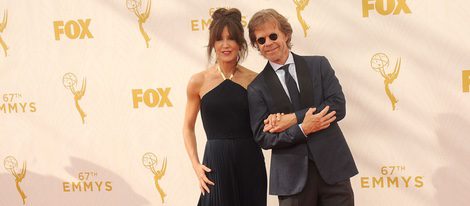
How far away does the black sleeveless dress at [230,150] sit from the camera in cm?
232

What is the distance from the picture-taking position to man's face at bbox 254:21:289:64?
7.00 feet

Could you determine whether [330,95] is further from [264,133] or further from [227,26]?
[227,26]

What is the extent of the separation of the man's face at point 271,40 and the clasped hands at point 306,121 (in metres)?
0.26

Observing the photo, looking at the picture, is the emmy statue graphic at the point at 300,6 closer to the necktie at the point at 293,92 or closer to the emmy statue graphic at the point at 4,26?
the necktie at the point at 293,92

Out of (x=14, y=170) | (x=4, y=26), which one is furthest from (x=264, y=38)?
(x=14, y=170)

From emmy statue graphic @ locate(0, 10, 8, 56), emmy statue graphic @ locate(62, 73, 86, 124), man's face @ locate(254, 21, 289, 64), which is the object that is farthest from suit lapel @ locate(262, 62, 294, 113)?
emmy statue graphic @ locate(0, 10, 8, 56)

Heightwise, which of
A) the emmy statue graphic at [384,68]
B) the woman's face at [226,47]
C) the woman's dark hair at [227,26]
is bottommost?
the emmy statue graphic at [384,68]

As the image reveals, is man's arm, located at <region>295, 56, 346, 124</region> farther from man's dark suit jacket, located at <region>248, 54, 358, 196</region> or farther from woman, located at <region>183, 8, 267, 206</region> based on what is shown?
woman, located at <region>183, 8, 267, 206</region>

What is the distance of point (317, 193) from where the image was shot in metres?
2.12

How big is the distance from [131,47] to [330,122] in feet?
5.45

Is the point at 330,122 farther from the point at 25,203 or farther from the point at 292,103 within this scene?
the point at 25,203

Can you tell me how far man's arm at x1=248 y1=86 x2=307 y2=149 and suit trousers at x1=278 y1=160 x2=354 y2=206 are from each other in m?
0.13

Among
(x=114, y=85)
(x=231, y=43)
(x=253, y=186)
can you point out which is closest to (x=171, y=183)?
(x=114, y=85)

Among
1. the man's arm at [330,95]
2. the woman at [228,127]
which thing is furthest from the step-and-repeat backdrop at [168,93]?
the man's arm at [330,95]
